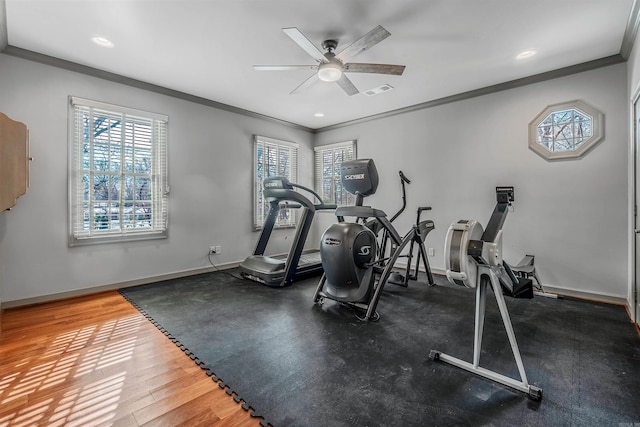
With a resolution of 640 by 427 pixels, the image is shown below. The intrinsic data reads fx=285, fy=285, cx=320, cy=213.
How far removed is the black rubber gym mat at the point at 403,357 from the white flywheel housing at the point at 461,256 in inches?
25.7

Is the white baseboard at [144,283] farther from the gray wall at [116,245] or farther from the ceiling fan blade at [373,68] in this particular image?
the ceiling fan blade at [373,68]

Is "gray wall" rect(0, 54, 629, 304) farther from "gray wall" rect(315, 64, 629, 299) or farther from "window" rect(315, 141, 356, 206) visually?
"window" rect(315, 141, 356, 206)

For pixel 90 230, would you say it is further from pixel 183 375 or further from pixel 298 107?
pixel 298 107

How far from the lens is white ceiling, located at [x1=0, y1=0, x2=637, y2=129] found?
2352 millimetres

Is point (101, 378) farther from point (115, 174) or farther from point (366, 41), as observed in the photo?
point (366, 41)

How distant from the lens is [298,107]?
4793 mm

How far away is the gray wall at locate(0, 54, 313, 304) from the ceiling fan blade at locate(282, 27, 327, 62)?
2604 millimetres

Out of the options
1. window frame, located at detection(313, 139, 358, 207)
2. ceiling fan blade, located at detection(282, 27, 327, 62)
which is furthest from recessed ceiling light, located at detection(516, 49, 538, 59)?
window frame, located at detection(313, 139, 358, 207)

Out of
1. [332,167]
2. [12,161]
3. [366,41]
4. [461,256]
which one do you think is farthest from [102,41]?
[332,167]

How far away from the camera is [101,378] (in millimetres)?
1820

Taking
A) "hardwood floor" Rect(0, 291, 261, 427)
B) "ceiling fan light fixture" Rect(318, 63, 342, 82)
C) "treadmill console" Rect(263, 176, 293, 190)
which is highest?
"ceiling fan light fixture" Rect(318, 63, 342, 82)

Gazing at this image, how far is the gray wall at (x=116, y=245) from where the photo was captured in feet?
9.94

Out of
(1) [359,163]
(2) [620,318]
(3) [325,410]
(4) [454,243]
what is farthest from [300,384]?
(2) [620,318]

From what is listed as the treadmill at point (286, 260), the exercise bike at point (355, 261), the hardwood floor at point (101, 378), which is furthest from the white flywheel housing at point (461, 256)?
the treadmill at point (286, 260)
